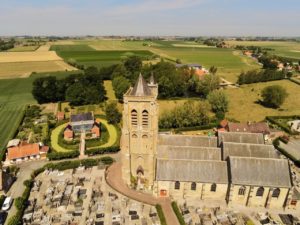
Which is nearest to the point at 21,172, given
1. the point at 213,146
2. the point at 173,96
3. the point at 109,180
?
the point at 109,180

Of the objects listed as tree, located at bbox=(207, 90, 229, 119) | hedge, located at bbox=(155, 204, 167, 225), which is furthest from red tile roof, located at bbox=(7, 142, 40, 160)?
tree, located at bbox=(207, 90, 229, 119)

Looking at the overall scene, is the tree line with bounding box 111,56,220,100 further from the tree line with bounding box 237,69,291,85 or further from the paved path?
the paved path

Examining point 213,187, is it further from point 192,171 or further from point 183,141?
point 183,141

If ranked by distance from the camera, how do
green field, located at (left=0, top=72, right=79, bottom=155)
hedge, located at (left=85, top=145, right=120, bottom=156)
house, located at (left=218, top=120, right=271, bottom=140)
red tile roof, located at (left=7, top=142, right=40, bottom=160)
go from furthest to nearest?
green field, located at (left=0, top=72, right=79, bottom=155) → house, located at (left=218, top=120, right=271, bottom=140) → hedge, located at (left=85, top=145, right=120, bottom=156) → red tile roof, located at (left=7, top=142, right=40, bottom=160)

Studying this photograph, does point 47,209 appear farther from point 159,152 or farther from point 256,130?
point 256,130

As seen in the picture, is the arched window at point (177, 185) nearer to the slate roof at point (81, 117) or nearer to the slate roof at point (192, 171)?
the slate roof at point (192, 171)

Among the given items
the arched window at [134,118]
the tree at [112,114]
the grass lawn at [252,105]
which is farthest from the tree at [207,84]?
the arched window at [134,118]

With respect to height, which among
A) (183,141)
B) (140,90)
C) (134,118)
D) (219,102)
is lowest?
(219,102)

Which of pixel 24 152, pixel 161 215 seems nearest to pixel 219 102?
pixel 161 215
